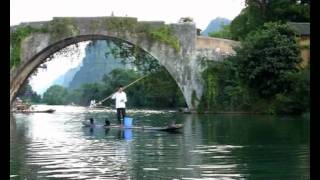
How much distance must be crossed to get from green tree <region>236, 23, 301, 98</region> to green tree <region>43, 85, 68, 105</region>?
72.6m

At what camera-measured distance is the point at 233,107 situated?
108 feet

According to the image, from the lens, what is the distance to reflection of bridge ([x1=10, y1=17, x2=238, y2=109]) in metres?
34.4

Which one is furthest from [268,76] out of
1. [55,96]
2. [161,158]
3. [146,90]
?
[55,96]

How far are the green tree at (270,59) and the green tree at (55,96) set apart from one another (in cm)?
7259

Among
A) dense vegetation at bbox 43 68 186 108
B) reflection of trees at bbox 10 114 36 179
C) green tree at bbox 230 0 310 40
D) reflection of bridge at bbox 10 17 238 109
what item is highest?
green tree at bbox 230 0 310 40

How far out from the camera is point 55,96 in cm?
10619

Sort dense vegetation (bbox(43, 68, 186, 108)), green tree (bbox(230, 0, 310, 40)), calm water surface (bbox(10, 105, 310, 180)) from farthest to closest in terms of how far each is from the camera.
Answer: dense vegetation (bbox(43, 68, 186, 108)) < green tree (bbox(230, 0, 310, 40)) < calm water surface (bbox(10, 105, 310, 180))

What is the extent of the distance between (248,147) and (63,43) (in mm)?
25703

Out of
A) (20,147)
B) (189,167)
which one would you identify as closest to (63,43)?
(20,147)

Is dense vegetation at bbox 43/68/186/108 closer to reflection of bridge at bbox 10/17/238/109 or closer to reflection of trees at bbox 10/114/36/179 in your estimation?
reflection of bridge at bbox 10/17/238/109

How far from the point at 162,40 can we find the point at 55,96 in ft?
243

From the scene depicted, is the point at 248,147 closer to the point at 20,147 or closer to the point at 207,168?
the point at 207,168

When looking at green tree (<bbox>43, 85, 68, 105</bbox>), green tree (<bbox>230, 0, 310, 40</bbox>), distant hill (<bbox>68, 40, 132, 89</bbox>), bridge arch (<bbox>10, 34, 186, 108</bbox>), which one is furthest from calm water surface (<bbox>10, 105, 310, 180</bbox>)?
distant hill (<bbox>68, 40, 132, 89</bbox>)

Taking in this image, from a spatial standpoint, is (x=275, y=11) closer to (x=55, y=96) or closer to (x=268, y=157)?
(x=268, y=157)
